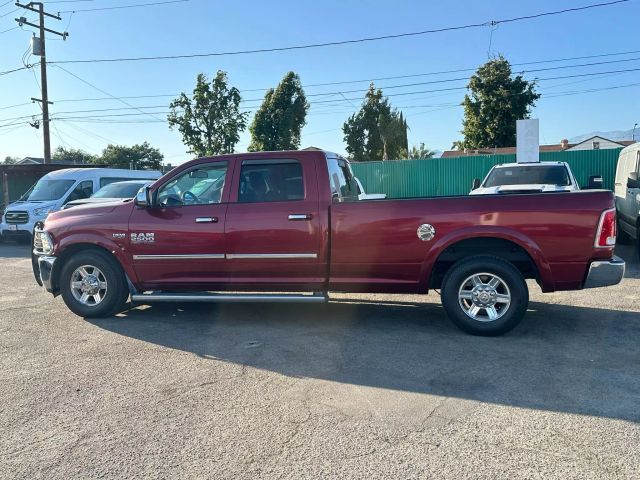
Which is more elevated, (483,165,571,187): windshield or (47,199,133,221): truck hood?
(483,165,571,187): windshield

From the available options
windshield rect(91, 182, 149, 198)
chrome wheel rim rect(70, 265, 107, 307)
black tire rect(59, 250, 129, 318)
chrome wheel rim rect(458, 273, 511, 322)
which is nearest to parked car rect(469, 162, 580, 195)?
chrome wheel rim rect(458, 273, 511, 322)

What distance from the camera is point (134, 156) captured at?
6431 cm

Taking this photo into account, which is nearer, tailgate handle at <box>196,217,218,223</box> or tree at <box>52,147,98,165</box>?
tailgate handle at <box>196,217,218,223</box>

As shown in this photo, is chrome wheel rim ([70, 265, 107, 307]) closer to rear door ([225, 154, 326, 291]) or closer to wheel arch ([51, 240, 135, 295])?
wheel arch ([51, 240, 135, 295])

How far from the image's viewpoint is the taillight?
528 centimetres

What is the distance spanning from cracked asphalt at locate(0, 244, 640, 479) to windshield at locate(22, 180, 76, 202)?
32.5 ft

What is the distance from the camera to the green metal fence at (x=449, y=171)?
1733 cm

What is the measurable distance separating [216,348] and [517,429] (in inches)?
117

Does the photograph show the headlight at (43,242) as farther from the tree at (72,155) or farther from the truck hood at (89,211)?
the tree at (72,155)

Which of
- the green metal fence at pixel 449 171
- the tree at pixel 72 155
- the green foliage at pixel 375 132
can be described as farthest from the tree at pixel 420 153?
the tree at pixel 72 155

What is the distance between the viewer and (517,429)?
11.7 feet

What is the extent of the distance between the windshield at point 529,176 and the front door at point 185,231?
7519mm

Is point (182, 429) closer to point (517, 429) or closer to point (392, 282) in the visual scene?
point (517, 429)

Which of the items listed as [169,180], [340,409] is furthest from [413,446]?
[169,180]
